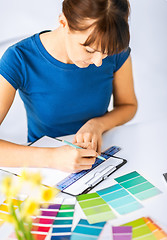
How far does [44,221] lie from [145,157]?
396 mm

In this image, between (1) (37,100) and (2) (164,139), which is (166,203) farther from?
(1) (37,100)

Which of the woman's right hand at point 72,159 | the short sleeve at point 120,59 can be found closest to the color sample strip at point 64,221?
the woman's right hand at point 72,159

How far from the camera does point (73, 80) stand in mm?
1157

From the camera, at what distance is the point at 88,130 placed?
107 cm

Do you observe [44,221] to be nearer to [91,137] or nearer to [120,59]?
[91,137]

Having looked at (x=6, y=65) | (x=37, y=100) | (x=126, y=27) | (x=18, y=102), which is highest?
(x=126, y=27)

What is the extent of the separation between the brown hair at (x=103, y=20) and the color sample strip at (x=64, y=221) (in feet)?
1.38

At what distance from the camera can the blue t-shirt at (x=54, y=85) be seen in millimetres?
1097

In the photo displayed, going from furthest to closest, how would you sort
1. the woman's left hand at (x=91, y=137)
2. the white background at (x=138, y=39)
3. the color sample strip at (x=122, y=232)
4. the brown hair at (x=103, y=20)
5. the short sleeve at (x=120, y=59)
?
the white background at (x=138, y=39) → the short sleeve at (x=120, y=59) → the woman's left hand at (x=91, y=137) → the brown hair at (x=103, y=20) → the color sample strip at (x=122, y=232)

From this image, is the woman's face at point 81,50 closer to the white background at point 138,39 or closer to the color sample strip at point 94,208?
the color sample strip at point 94,208

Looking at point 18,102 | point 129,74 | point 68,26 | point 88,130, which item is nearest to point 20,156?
point 88,130

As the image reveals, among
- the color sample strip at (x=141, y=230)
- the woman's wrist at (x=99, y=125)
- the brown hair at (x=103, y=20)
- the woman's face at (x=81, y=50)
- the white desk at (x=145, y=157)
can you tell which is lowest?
the white desk at (x=145, y=157)

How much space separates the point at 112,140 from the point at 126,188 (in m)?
0.28

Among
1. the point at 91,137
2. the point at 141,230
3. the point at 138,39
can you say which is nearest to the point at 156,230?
the point at 141,230
